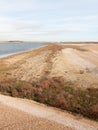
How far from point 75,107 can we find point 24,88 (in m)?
5.66

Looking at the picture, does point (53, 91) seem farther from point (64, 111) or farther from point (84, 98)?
point (64, 111)

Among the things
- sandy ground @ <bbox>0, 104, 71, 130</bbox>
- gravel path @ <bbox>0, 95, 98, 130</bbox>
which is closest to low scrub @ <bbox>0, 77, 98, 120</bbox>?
gravel path @ <bbox>0, 95, 98, 130</bbox>

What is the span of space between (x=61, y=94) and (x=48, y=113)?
11.5 ft

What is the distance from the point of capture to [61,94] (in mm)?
17422

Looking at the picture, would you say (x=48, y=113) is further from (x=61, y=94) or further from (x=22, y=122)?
(x=61, y=94)

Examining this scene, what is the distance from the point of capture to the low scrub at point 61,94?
587 inches

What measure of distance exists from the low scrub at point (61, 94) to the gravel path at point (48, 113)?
87cm

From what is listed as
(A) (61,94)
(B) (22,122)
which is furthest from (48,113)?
(A) (61,94)

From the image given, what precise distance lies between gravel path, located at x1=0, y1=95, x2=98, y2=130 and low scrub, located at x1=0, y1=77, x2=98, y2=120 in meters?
0.87

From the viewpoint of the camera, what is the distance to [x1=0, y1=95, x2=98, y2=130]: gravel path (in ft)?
40.0

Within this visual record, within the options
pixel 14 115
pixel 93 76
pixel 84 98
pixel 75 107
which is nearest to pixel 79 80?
pixel 93 76

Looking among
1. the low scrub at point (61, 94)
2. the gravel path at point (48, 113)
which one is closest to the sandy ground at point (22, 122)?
the gravel path at point (48, 113)

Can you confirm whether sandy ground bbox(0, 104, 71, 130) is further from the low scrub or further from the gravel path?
the low scrub

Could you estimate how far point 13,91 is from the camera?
62.7 feet
